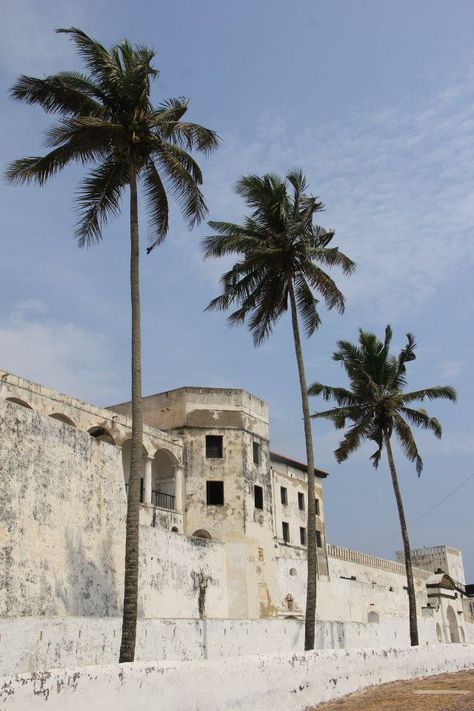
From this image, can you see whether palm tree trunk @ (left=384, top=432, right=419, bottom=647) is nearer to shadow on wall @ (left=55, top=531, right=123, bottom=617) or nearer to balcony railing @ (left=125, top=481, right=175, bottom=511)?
balcony railing @ (left=125, top=481, right=175, bottom=511)

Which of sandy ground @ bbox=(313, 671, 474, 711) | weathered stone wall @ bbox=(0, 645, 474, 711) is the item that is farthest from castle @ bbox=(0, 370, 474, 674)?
sandy ground @ bbox=(313, 671, 474, 711)

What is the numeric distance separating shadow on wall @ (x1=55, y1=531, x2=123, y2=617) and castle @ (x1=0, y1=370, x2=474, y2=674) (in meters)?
0.04

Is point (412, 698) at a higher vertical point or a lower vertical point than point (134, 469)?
lower

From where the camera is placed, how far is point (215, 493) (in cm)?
2894

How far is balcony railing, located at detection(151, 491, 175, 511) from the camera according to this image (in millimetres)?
28750

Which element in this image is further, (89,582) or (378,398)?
(378,398)

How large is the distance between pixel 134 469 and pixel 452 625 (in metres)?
33.4

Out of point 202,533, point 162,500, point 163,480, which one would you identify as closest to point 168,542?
point 202,533

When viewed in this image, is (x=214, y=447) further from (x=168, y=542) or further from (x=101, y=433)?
(x=168, y=542)

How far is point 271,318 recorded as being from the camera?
75.7ft

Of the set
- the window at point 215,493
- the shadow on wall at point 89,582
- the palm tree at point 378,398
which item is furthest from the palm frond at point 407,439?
the shadow on wall at point 89,582

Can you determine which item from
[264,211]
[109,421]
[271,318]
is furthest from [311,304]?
[109,421]

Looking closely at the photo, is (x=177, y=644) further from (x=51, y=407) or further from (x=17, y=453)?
(x=51, y=407)

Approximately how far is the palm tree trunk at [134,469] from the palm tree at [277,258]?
6.03 metres
